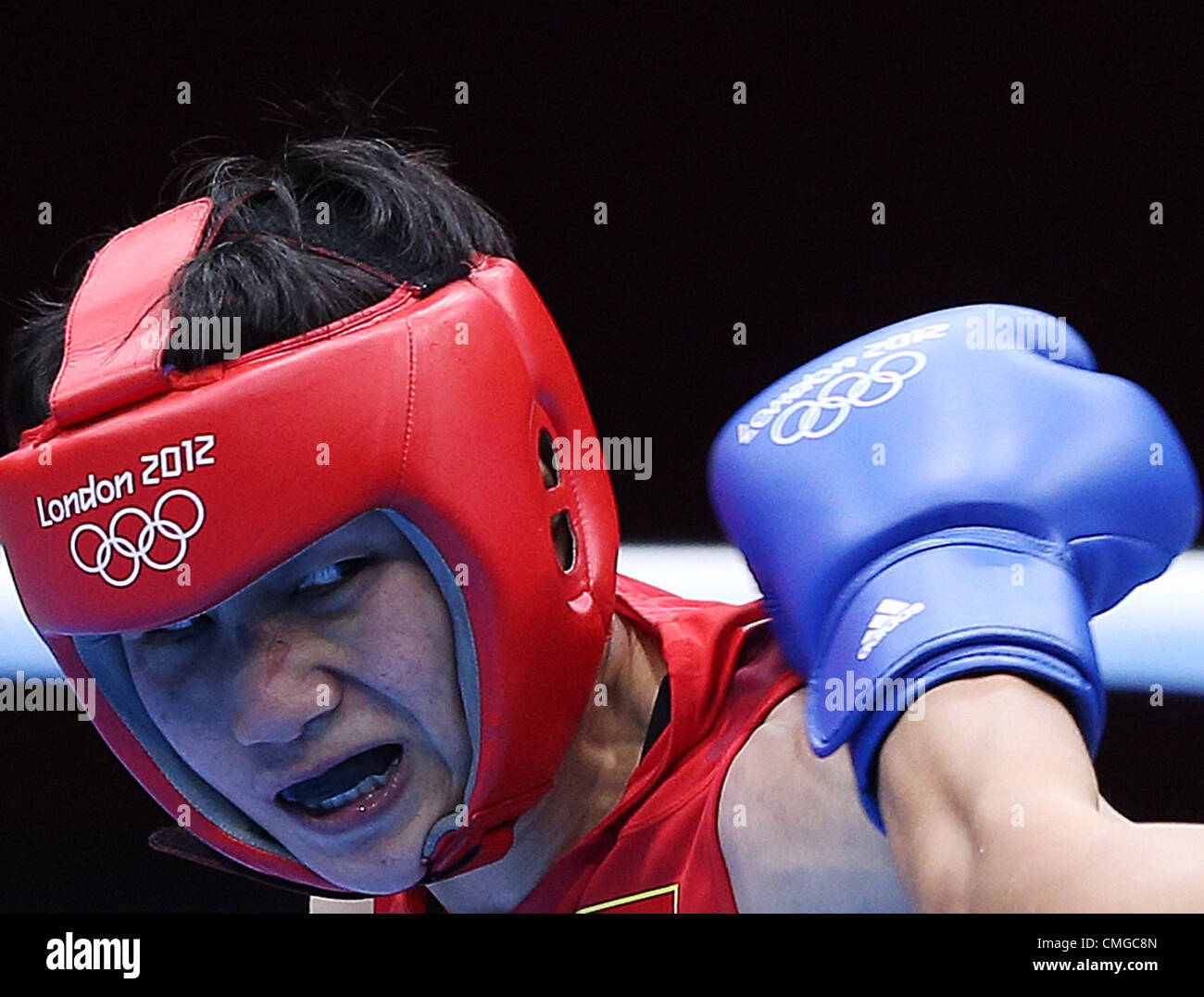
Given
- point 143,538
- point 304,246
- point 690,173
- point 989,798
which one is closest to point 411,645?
point 143,538

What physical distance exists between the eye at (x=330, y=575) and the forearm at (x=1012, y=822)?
1.27ft

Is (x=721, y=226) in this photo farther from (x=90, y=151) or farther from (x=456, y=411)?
(x=456, y=411)

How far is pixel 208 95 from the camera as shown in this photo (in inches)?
86.4

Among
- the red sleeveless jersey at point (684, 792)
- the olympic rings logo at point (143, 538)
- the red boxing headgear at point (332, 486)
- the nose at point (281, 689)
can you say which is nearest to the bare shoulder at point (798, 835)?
the red sleeveless jersey at point (684, 792)

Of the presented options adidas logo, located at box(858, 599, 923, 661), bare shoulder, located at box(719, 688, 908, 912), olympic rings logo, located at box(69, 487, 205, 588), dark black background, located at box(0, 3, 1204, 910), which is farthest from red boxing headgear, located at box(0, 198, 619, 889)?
dark black background, located at box(0, 3, 1204, 910)

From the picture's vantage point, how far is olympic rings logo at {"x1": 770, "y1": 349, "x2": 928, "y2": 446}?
1.16 meters

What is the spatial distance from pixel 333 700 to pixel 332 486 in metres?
0.14

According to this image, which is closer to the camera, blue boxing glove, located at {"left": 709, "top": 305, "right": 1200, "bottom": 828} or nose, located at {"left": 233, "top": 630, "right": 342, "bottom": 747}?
blue boxing glove, located at {"left": 709, "top": 305, "right": 1200, "bottom": 828}

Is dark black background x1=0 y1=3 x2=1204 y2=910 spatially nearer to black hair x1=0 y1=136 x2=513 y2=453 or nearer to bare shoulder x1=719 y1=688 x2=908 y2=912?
black hair x1=0 y1=136 x2=513 y2=453

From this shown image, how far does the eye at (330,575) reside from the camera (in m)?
1.14

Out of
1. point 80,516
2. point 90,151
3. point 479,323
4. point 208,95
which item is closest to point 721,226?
point 208,95

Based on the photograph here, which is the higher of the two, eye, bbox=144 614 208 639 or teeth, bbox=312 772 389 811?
eye, bbox=144 614 208 639

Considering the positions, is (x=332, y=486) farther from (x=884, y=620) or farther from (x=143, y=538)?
(x=884, y=620)

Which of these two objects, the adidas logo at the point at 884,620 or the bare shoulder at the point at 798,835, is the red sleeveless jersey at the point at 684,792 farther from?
the adidas logo at the point at 884,620
